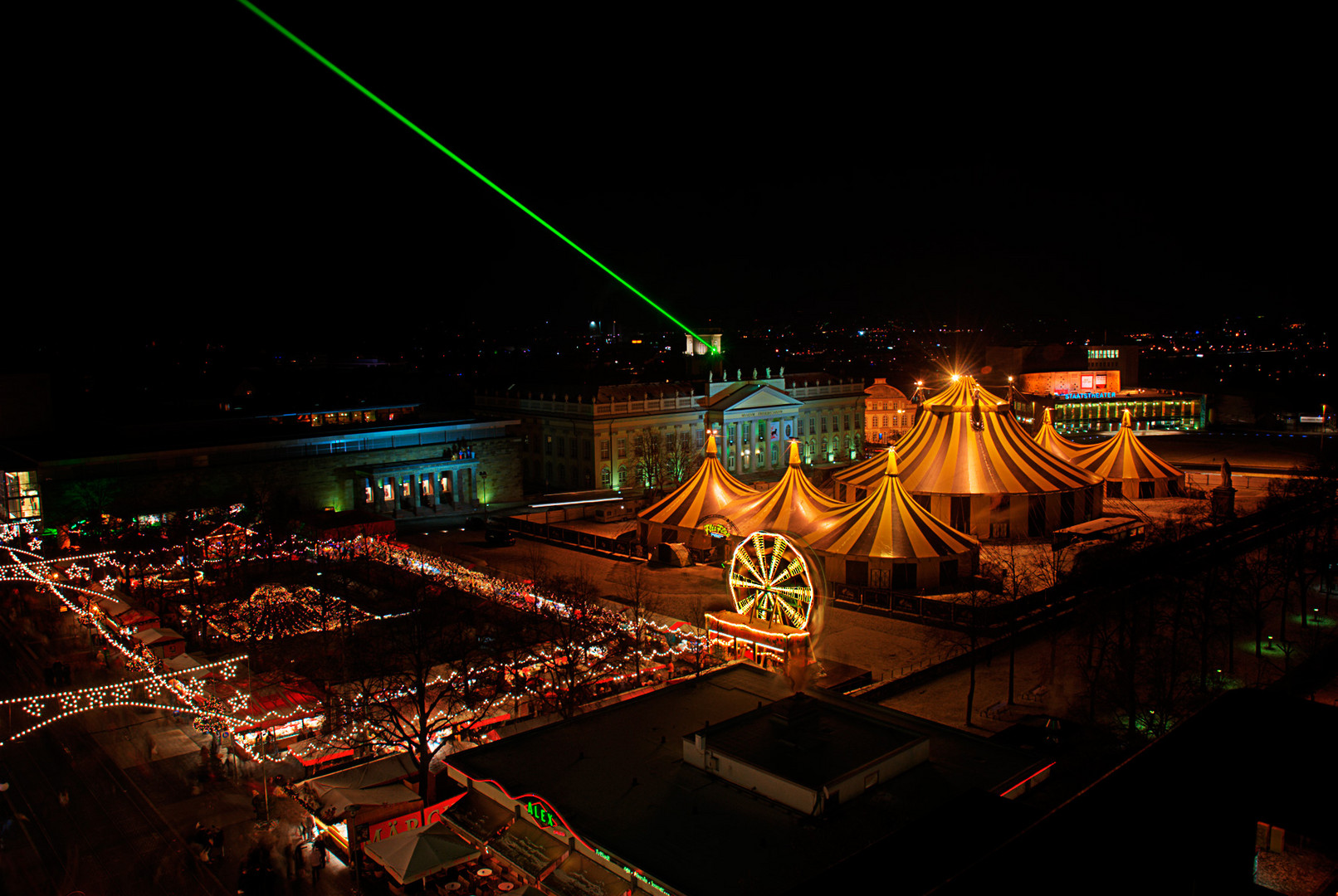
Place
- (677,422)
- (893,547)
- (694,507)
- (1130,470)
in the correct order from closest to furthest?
1. (893,547)
2. (694,507)
3. (1130,470)
4. (677,422)

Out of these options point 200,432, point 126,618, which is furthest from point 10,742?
point 200,432

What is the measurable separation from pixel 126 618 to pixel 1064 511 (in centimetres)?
3051

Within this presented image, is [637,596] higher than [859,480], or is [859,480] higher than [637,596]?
[859,480]

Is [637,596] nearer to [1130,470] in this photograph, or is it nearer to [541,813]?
[541,813]

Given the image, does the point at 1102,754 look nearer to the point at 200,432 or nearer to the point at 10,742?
the point at 10,742

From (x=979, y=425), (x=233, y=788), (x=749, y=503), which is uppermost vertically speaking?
(x=979, y=425)

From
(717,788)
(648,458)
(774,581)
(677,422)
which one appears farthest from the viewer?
(677,422)

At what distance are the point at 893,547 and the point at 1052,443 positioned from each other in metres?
18.5

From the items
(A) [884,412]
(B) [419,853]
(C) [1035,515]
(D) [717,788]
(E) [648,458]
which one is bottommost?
(B) [419,853]

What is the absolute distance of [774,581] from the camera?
21203 millimetres

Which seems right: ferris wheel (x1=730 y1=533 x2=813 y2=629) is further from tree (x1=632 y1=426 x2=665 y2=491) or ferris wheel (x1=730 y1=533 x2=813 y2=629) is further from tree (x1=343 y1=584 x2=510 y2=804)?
tree (x1=632 y1=426 x2=665 y2=491)

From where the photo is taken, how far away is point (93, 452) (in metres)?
35.9

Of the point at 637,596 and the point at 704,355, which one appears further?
the point at 704,355

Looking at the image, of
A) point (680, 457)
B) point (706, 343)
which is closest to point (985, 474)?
point (680, 457)
